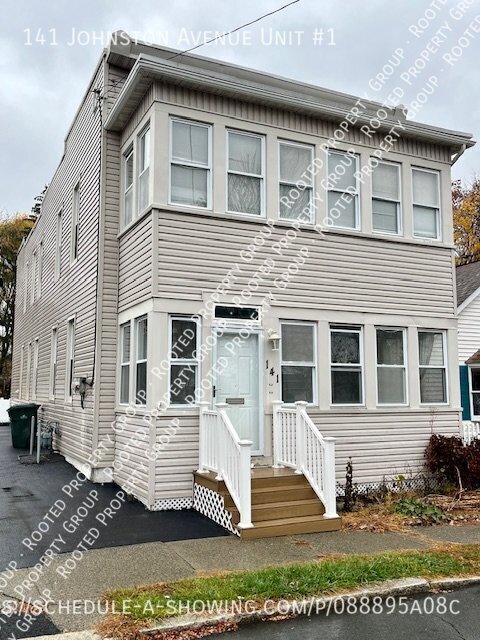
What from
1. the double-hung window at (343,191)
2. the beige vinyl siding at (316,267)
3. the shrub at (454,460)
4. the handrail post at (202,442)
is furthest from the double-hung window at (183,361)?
the shrub at (454,460)

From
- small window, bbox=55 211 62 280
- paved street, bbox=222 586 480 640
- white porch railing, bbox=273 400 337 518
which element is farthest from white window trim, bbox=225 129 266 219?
small window, bbox=55 211 62 280

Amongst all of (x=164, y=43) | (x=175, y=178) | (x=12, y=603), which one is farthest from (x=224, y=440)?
(x=164, y=43)

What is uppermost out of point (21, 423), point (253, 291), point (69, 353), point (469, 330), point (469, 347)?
point (469, 330)

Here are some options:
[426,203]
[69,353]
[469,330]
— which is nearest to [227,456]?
[69,353]

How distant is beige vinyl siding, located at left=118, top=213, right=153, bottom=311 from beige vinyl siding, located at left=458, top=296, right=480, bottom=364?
34.9 ft

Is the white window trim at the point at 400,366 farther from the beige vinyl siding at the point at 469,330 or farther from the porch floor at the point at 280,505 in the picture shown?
the beige vinyl siding at the point at 469,330

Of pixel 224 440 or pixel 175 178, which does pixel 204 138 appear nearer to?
pixel 175 178

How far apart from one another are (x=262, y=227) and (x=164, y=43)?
174 inches

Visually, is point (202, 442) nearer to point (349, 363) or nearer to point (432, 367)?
point (349, 363)

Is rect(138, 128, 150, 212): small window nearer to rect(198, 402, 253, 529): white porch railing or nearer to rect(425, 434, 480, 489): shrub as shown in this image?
rect(198, 402, 253, 529): white porch railing

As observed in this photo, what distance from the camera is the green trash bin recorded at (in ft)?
47.1

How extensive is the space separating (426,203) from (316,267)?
2.97m

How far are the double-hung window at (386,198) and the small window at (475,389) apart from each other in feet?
23.6

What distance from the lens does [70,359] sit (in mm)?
12820
